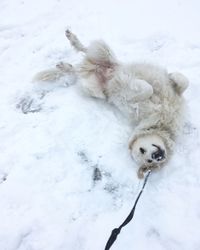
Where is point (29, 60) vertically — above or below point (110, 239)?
above

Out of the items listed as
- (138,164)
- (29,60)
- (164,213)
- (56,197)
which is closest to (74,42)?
(29,60)

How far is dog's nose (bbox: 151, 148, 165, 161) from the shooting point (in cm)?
423

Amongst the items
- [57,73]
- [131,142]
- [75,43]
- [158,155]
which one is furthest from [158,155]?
[75,43]

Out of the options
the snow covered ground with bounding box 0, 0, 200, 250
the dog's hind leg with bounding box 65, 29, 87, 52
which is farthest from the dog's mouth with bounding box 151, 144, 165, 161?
the dog's hind leg with bounding box 65, 29, 87, 52

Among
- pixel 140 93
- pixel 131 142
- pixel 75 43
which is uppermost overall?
pixel 75 43

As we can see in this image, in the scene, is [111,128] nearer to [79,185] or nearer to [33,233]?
[79,185]

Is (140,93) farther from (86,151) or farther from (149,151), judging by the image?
(86,151)

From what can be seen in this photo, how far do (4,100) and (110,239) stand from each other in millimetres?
2727

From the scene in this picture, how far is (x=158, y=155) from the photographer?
13.9ft

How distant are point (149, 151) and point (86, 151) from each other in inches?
31.6

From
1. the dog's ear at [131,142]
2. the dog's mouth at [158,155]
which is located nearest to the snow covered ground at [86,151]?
the dog's ear at [131,142]

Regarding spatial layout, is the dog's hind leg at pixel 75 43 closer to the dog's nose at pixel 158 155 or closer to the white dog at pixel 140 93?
the white dog at pixel 140 93

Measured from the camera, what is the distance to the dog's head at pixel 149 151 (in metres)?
4.24

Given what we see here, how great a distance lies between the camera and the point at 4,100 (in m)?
5.22
